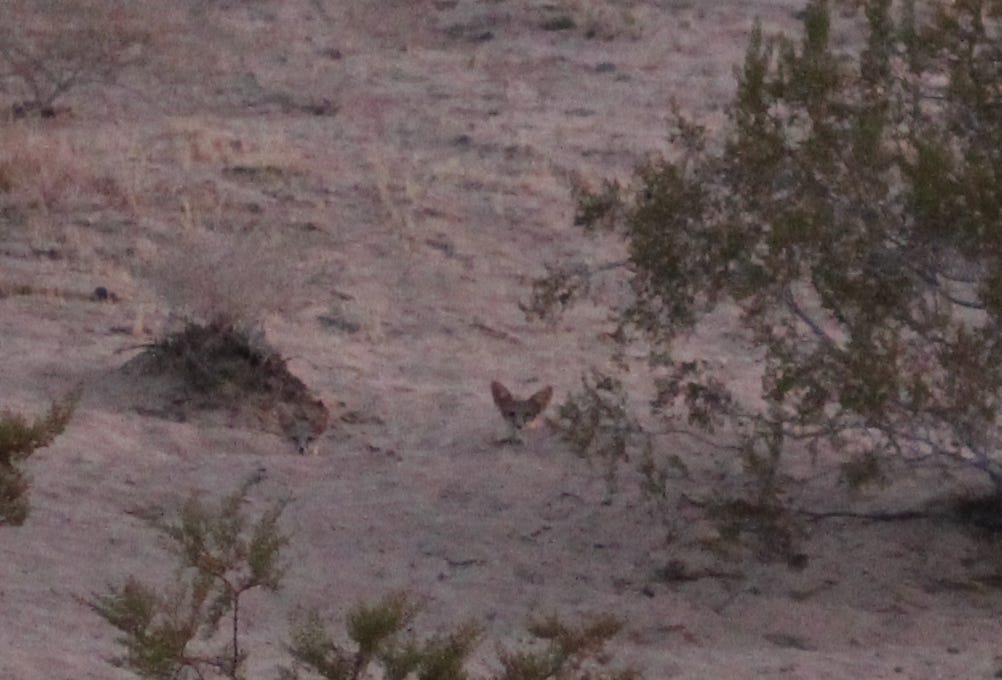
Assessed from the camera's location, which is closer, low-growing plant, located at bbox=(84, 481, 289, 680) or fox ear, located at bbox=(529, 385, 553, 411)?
low-growing plant, located at bbox=(84, 481, 289, 680)

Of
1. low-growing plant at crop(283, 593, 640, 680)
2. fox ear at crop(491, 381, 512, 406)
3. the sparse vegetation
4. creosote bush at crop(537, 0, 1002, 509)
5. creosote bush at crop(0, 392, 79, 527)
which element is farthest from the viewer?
the sparse vegetation

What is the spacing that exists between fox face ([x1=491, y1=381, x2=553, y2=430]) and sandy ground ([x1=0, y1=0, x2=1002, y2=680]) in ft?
0.39

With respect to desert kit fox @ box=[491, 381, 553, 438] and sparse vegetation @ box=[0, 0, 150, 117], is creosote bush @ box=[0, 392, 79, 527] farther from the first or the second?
sparse vegetation @ box=[0, 0, 150, 117]

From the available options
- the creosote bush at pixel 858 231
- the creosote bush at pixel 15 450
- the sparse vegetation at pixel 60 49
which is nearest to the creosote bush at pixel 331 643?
the creosote bush at pixel 15 450

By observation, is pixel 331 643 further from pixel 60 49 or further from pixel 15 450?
pixel 60 49

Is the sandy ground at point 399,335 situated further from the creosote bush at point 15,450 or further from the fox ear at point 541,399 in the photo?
A: the creosote bush at point 15,450

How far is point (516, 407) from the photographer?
822 centimetres

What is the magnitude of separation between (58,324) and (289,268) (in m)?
1.28

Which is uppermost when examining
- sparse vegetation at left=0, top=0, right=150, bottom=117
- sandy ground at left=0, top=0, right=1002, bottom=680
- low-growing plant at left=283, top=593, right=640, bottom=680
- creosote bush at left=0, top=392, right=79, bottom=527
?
creosote bush at left=0, top=392, right=79, bottom=527

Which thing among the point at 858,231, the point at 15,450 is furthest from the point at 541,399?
the point at 15,450

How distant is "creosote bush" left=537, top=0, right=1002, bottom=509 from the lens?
6.40 m

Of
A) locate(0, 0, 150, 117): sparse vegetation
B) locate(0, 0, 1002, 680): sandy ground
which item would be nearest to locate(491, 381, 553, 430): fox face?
locate(0, 0, 1002, 680): sandy ground

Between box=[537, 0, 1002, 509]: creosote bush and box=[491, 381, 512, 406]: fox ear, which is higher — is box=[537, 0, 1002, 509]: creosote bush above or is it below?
above

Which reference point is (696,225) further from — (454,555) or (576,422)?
(454,555)
